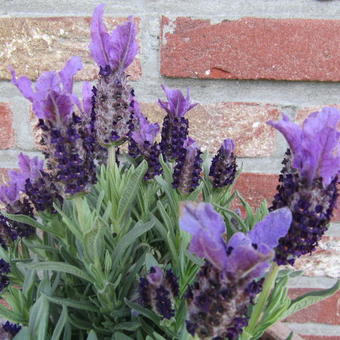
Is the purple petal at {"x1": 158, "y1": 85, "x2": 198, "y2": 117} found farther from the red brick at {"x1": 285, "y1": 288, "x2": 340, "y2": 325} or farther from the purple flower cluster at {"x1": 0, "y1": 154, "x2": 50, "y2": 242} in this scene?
the red brick at {"x1": 285, "y1": 288, "x2": 340, "y2": 325}

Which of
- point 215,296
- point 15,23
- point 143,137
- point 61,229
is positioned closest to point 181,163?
point 143,137

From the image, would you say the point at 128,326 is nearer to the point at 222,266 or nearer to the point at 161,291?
the point at 161,291

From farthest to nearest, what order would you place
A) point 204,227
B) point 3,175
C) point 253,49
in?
point 3,175 < point 253,49 < point 204,227

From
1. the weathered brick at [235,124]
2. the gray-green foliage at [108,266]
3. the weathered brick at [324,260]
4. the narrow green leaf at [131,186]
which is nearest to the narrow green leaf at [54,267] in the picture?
the gray-green foliage at [108,266]

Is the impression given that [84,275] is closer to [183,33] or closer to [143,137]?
[143,137]

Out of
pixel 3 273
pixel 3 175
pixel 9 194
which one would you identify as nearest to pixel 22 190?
pixel 9 194

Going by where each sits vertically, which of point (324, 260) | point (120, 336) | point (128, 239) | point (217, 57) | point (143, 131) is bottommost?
point (324, 260)

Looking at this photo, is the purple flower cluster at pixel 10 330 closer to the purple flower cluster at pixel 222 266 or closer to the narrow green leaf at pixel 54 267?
the narrow green leaf at pixel 54 267
